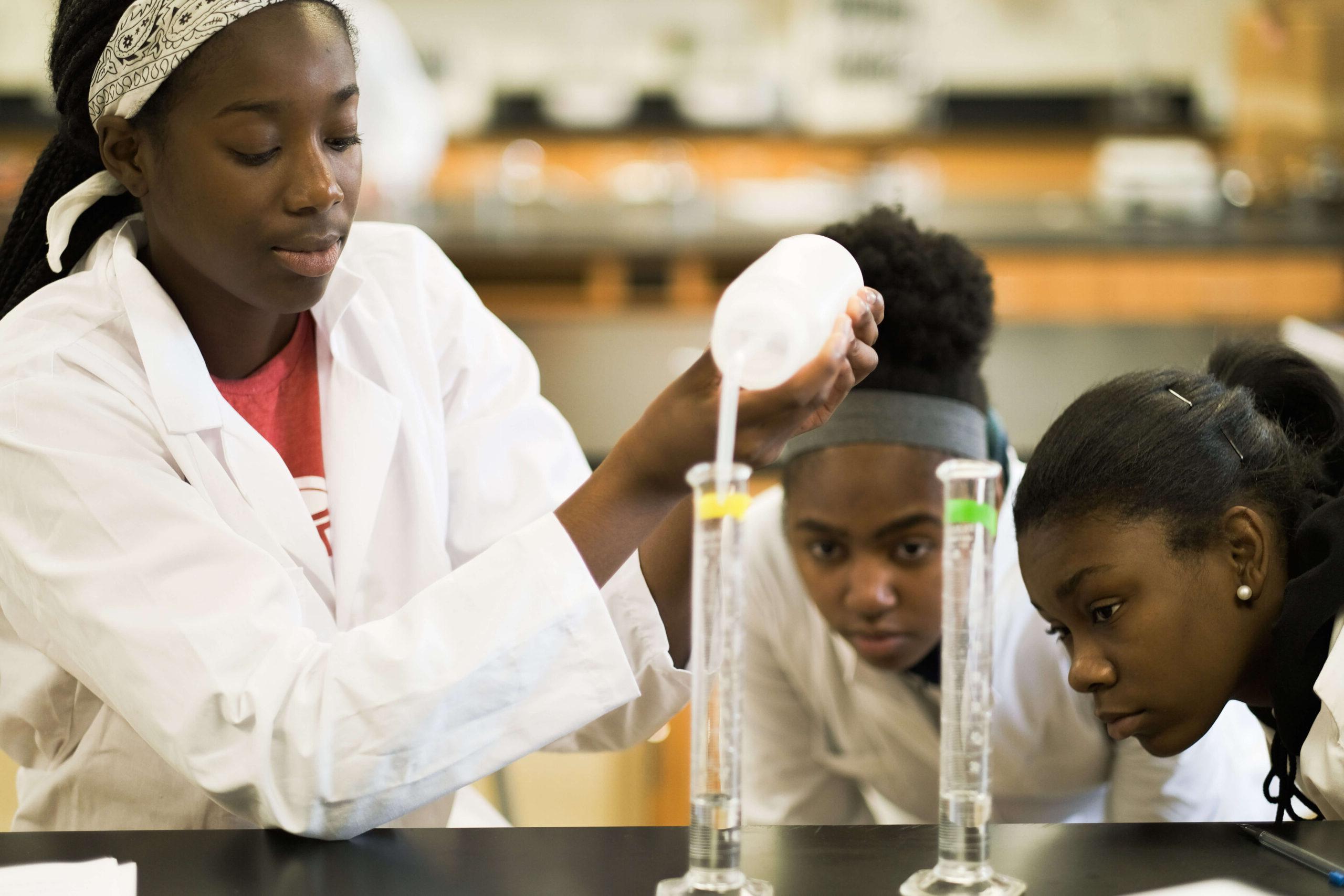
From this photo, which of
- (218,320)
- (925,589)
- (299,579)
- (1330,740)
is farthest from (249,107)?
(1330,740)

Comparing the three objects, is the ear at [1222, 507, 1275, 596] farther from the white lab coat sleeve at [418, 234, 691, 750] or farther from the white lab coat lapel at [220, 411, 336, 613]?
the white lab coat lapel at [220, 411, 336, 613]

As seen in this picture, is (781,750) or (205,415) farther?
(781,750)

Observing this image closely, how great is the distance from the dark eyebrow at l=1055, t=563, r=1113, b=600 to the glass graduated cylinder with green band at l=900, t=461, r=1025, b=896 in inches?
12.8

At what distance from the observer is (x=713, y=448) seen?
84 cm

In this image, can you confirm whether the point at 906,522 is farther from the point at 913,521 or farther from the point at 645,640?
the point at 645,640

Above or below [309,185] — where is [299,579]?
below

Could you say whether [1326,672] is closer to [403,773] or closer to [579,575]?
[579,575]

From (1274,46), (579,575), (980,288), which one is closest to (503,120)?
(1274,46)

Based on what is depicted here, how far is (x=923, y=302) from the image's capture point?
1.38 m

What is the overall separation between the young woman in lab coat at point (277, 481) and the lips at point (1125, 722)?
35 cm

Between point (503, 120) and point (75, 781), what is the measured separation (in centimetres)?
538

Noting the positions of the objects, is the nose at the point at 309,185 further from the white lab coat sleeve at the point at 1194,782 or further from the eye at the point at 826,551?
the white lab coat sleeve at the point at 1194,782

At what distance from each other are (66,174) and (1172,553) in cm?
99

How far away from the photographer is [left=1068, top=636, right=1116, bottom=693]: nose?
1.05m
